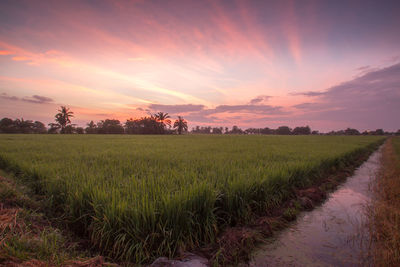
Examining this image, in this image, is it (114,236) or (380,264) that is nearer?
(380,264)

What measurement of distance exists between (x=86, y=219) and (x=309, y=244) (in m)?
3.27

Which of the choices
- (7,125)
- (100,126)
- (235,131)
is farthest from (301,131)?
(7,125)

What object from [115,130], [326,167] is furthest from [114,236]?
[115,130]

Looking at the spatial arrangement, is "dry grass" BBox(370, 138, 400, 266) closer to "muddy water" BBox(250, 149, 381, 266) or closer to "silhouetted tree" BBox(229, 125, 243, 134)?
"muddy water" BBox(250, 149, 381, 266)

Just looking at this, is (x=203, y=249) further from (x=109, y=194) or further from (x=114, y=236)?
(x=109, y=194)

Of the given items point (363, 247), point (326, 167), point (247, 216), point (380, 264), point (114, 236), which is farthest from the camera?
point (326, 167)

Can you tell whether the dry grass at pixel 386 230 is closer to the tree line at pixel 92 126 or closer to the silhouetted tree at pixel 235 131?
the tree line at pixel 92 126

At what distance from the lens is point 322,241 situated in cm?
260

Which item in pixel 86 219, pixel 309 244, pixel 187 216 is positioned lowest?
pixel 309 244

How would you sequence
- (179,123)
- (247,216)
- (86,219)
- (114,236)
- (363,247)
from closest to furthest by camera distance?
(114,236) < (363,247) < (86,219) < (247,216) < (179,123)

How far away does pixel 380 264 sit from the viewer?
78.7 inches

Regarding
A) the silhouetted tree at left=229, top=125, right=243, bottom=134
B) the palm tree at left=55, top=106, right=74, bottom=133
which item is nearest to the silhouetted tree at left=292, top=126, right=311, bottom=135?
the silhouetted tree at left=229, top=125, right=243, bottom=134

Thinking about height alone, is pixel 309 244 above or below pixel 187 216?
below

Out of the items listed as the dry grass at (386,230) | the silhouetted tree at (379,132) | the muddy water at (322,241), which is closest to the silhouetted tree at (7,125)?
the muddy water at (322,241)
